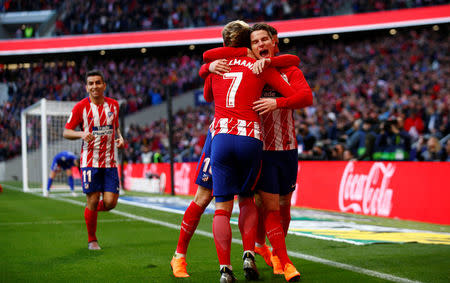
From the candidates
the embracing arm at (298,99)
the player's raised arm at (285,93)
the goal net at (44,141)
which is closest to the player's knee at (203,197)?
the player's raised arm at (285,93)

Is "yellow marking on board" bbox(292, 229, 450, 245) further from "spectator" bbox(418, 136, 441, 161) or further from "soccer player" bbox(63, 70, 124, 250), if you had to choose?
"spectator" bbox(418, 136, 441, 161)

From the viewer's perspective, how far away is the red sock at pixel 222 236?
426 centimetres

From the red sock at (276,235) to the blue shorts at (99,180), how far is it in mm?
2679

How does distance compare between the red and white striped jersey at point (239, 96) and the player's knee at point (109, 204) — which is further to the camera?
the player's knee at point (109, 204)

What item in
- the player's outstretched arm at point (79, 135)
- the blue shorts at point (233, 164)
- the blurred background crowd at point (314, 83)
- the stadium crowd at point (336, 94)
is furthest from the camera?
the blurred background crowd at point (314, 83)

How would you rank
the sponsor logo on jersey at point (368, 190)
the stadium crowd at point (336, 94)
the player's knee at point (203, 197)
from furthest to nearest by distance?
the stadium crowd at point (336, 94)
the sponsor logo on jersey at point (368, 190)
the player's knee at point (203, 197)

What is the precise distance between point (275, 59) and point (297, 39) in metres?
28.8

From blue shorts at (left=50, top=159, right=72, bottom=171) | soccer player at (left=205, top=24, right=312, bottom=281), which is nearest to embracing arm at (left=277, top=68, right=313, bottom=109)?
soccer player at (left=205, top=24, right=312, bottom=281)

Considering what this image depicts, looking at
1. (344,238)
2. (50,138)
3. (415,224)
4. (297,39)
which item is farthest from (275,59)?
(297,39)

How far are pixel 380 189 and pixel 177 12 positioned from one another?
85.7ft

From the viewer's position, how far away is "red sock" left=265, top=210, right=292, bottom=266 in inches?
176

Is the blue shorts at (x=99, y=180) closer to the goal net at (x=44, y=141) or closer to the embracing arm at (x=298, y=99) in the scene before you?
the embracing arm at (x=298, y=99)

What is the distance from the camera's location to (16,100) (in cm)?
3509

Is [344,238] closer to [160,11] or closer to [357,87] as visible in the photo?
[357,87]
